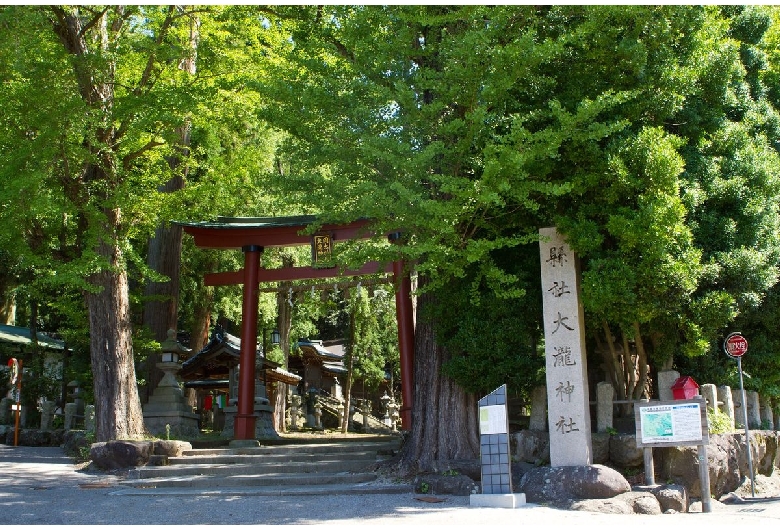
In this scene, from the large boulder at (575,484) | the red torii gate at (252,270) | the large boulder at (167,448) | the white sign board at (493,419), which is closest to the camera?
the white sign board at (493,419)

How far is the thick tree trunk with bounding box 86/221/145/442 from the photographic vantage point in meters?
12.5

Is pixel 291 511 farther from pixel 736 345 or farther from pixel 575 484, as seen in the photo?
pixel 736 345

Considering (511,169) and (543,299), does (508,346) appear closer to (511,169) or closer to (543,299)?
(543,299)

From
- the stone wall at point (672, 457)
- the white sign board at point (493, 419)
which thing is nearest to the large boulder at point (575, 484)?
the stone wall at point (672, 457)

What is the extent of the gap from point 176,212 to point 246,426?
15.3 feet

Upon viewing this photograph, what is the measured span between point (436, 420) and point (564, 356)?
231 cm

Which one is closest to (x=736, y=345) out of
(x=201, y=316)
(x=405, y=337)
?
(x=405, y=337)

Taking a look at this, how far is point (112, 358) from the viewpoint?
12594 mm

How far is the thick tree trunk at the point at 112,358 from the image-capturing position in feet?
40.9

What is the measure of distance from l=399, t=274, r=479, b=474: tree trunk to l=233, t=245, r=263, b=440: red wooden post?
4.64 m

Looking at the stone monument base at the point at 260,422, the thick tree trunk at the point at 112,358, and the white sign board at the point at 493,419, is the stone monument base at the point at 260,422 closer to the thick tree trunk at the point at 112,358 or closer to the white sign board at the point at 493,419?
the thick tree trunk at the point at 112,358

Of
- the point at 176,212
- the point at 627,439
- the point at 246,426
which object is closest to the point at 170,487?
the point at 246,426

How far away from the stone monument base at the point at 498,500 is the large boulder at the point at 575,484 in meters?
0.53

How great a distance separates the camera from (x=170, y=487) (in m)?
10.4
